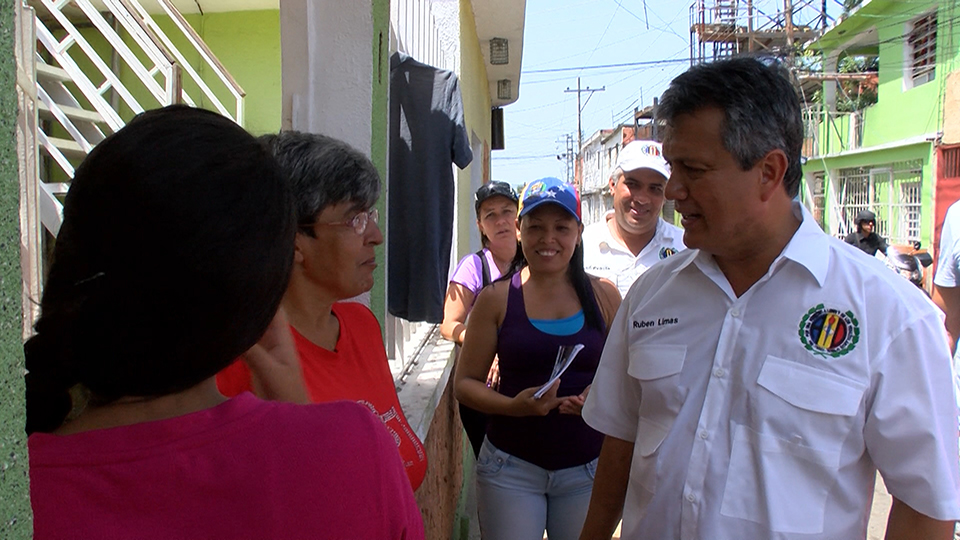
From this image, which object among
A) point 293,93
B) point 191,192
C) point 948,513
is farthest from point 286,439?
point 293,93

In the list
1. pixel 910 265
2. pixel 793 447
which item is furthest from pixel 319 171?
pixel 910 265

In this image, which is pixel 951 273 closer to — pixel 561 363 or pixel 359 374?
pixel 561 363

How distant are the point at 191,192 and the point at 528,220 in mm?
2294

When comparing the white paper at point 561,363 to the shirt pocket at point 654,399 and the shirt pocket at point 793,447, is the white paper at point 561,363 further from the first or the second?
the shirt pocket at point 793,447

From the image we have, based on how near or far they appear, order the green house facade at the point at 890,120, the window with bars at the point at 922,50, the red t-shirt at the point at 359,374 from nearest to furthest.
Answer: the red t-shirt at the point at 359,374, the green house facade at the point at 890,120, the window with bars at the point at 922,50

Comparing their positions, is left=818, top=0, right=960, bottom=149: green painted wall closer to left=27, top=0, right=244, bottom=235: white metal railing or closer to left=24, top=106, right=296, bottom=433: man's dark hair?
left=27, top=0, right=244, bottom=235: white metal railing

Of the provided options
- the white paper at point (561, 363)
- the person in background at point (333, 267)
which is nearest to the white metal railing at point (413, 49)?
the white paper at point (561, 363)

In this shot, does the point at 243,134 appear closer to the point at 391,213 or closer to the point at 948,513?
the point at 948,513

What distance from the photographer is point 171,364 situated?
2.71 ft

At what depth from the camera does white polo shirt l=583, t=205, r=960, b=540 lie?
1504 mm

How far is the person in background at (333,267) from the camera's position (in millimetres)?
1745

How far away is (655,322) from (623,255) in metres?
1.70

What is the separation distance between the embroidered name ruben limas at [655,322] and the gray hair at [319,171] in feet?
2.50

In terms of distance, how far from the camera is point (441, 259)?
3.41 metres
